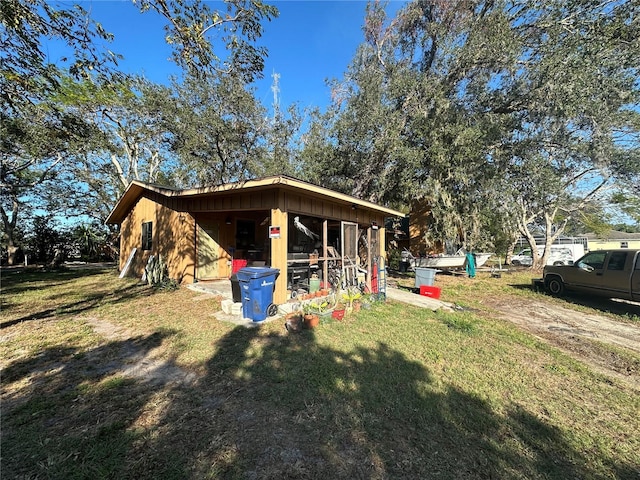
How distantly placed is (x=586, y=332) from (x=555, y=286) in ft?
12.7

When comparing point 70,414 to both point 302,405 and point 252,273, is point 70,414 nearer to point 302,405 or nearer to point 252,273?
point 302,405

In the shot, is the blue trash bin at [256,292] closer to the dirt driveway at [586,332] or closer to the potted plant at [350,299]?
the potted plant at [350,299]

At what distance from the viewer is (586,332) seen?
17.1 feet

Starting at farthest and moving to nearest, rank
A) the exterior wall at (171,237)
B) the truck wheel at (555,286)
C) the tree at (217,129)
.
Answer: the tree at (217,129), the exterior wall at (171,237), the truck wheel at (555,286)

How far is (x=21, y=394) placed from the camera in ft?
9.09

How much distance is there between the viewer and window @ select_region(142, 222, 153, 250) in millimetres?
9633

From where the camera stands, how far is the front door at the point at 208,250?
890 cm

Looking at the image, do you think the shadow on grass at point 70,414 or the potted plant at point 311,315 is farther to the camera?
the potted plant at point 311,315

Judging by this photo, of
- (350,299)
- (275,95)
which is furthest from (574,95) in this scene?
(275,95)

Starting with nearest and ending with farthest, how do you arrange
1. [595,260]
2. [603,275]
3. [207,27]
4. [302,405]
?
1. [302,405]
2. [207,27]
3. [603,275]
4. [595,260]

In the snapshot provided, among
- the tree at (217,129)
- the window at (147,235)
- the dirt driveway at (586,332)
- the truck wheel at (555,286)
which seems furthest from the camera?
the tree at (217,129)

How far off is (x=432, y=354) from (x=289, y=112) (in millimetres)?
15477

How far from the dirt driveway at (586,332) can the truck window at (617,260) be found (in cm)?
106

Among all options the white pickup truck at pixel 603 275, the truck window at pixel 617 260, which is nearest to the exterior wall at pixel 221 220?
the white pickup truck at pixel 603 275
